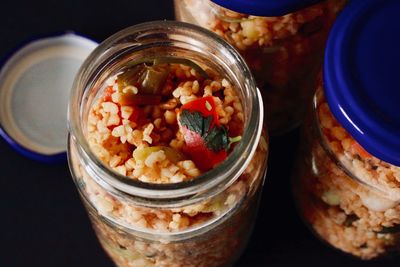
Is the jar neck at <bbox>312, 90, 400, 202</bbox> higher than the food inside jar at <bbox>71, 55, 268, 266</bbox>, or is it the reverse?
the food inside jar at <bbox>71, 55, 268, 266</bbox>

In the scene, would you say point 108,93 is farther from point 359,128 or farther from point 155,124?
point 359,128

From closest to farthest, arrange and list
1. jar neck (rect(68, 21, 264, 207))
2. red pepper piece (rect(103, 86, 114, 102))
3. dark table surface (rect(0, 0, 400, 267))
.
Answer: jar neck (rect(68, 21, 264, 207)) → red pepper piece (rect(103, 86, 114, 102)) → dark table surface (rect(0, 0, 400, 267))

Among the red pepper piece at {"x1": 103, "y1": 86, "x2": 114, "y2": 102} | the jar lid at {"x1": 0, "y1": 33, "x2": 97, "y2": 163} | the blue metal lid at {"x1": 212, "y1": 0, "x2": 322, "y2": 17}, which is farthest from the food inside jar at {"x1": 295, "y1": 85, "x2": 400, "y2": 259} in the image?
the jar lid at {"x1": 0, "y1": 33, "x2": 97, "y2": 163}

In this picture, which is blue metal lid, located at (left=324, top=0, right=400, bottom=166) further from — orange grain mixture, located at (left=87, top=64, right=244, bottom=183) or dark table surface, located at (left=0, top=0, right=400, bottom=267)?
dark table surface, located at (left=0, top=0, right=400, bottom=267)

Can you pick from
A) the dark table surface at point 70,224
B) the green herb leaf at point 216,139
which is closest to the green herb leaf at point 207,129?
the green herb leaf at point 216,139

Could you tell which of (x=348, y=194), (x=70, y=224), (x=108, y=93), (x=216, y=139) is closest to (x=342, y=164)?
(x=348, y=194)

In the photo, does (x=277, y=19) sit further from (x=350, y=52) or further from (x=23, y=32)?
(x=23, y=32)
